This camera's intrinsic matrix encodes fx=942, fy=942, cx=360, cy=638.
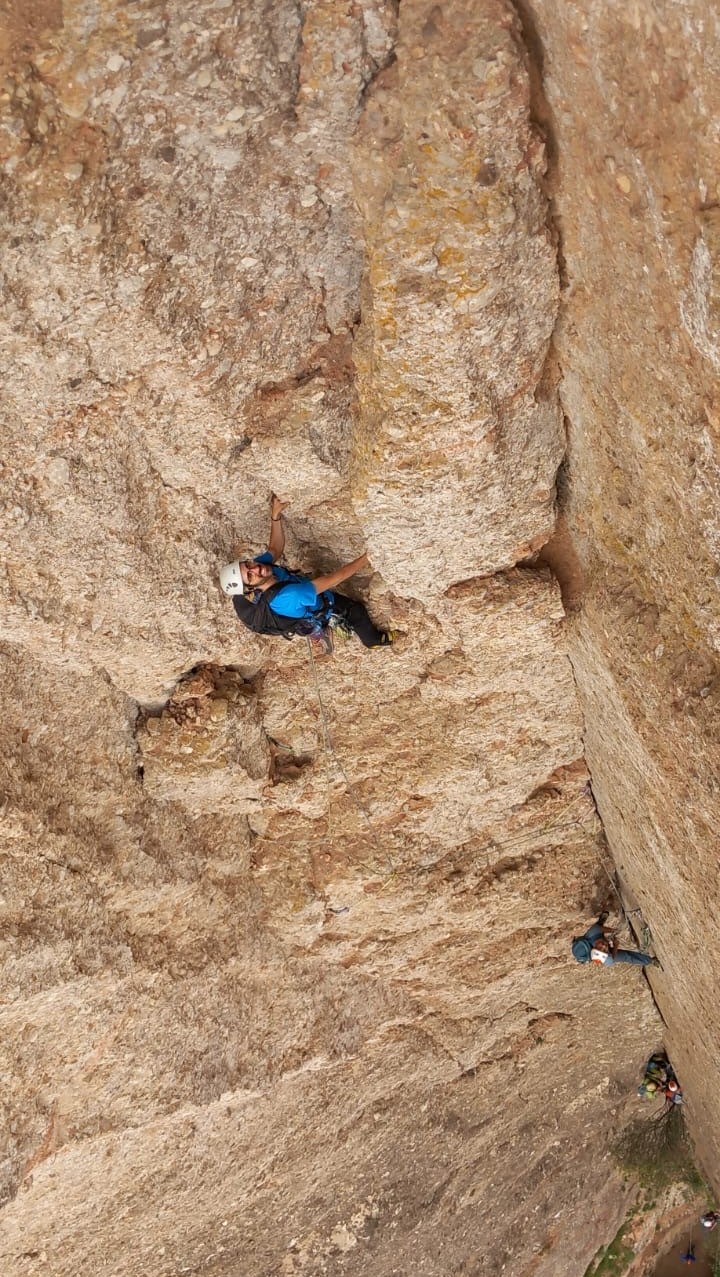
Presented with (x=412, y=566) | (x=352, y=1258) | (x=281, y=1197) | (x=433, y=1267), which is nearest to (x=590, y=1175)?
(x=433, y=1267)

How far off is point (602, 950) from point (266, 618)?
512 centimetres

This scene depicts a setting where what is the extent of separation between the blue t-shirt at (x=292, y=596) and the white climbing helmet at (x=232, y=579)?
0.15 metres

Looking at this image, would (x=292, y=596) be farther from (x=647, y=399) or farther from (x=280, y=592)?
(x=647, y=399)

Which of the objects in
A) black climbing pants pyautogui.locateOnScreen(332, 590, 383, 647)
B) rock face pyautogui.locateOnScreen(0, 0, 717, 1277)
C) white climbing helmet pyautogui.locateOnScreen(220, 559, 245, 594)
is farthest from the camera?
black climbing pants pyautogui.locateOnScreen(332, 590, 383, 647)

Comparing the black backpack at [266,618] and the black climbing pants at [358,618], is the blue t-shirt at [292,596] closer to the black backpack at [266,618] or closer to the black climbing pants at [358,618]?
the black backpack at [266,618]

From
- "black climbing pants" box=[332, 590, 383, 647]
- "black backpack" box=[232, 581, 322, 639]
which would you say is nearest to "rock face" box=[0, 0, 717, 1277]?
"black climbing pants" box=[332, 590, 383, 647]

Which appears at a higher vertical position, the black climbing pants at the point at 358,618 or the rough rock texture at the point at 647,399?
the rough rock texture at the point at 647,399

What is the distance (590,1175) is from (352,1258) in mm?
3080

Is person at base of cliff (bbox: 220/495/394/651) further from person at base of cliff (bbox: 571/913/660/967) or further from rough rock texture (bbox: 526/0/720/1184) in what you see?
person at base of cliff (bbox: 571/913/660/967)

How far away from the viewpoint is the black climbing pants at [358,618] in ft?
21.3

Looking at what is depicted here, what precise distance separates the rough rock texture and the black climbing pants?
145cm

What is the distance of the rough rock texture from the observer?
3.77 metres

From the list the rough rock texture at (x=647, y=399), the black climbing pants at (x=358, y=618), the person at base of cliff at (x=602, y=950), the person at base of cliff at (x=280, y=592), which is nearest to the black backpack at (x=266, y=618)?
the person at base of cliff at (x=280, y=592)

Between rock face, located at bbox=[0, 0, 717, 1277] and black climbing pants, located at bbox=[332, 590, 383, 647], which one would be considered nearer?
rock face, located at bbox=[0, 0, 717, 1277]
